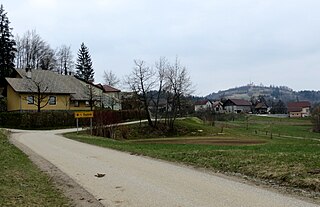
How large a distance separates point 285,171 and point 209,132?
144ft

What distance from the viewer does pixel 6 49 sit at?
238 ft

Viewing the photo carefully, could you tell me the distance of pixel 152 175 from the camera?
12.1 meters

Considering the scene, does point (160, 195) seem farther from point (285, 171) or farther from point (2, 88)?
point (2, 88)

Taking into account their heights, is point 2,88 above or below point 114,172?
above

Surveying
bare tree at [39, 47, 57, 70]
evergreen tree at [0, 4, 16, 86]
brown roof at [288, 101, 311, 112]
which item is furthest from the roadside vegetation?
brown roof at [288, 101, 311, 112]

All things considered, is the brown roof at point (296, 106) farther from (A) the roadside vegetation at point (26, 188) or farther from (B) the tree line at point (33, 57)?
(A) the roadside vegetation at point (26, 188)

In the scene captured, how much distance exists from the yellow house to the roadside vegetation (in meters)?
43.8

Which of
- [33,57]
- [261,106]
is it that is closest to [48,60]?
[33,57]

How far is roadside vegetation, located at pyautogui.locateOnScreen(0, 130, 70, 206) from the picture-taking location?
28.1 ft

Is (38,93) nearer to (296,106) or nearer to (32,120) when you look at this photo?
(32,120)

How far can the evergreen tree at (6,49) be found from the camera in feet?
236

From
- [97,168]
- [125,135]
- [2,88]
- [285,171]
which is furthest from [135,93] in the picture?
[285,171]

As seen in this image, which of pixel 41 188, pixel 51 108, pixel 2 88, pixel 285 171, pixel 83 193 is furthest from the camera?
pixel 2 88

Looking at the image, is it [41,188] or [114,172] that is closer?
[41,188]
